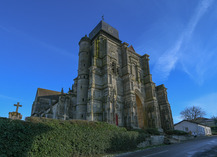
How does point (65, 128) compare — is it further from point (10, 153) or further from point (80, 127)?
point (10, 153)

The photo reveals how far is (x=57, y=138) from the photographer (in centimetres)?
843

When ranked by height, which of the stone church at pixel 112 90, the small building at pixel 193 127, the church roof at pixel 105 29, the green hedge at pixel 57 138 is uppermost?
the church roof at pixel 105 29

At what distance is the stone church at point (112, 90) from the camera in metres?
20.6

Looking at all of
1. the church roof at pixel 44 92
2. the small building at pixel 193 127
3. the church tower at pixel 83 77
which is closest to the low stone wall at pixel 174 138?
the church tower at pixel 83 77

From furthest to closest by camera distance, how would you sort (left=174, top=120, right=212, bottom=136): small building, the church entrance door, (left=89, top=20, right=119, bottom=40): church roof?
(left=174, top=120, right=212, bottom=136): small building → (left=89, top=20, right=119, bottom=40): church roof → the church entrance door

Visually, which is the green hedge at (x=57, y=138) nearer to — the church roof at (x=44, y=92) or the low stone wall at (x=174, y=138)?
the low stone wall at (x=174, y=138)

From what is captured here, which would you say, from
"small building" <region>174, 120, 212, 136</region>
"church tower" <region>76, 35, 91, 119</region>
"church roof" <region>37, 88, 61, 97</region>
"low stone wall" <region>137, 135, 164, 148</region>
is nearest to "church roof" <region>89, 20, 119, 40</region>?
"church tower" <region>76, 35, 91, 119</region>

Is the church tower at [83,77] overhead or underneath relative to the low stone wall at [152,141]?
overhead

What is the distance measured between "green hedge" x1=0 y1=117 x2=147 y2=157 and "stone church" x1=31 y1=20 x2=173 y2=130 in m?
6.93

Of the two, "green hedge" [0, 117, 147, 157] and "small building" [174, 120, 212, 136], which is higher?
"green hedge" [0, 117, 147, 157]

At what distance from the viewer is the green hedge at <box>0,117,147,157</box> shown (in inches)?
262

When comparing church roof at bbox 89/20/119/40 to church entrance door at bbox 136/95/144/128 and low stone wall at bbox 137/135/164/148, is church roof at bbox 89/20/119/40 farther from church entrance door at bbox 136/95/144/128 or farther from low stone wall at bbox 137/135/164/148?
low stone wall at bbox 137/135/164/148

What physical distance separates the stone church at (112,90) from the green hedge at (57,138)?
6930 millimetres

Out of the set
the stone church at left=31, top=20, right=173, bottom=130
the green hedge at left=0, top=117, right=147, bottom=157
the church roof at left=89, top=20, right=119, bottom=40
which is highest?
the church roof at left=89, top=20, right=119, bottom=40
